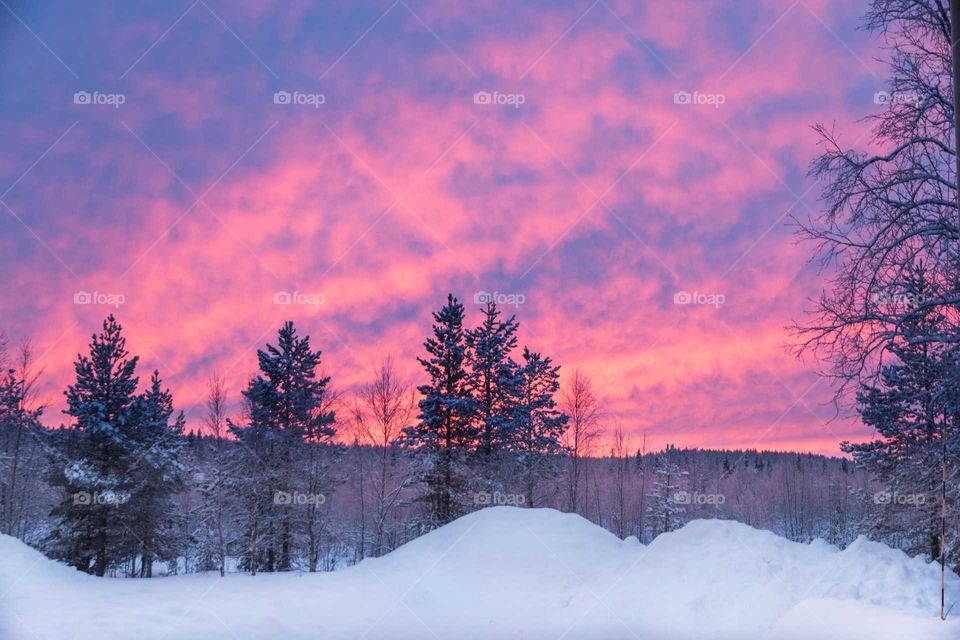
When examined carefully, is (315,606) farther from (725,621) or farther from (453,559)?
(725,621)

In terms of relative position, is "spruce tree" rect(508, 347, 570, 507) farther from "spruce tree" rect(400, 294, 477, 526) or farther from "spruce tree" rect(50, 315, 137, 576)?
"spruce tree" rect(50, 315, 137, 576)

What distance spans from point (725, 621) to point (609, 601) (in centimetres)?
363

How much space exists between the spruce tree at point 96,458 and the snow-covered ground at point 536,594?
7.28 m

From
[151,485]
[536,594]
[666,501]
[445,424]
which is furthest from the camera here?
[666,501]

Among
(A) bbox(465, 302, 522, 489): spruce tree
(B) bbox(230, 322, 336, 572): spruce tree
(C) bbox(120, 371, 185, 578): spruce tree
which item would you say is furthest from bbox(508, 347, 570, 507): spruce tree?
(C) bbox(120, 371, 185, 578): spruce tree

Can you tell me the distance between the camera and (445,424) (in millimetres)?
34812

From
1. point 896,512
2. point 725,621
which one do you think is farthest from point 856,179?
point 896,512

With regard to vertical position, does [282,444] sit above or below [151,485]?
above

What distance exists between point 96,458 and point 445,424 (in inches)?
662

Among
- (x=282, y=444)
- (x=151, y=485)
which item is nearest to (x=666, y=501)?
(x=282, y=444)

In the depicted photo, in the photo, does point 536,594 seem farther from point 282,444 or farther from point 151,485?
point 151,485

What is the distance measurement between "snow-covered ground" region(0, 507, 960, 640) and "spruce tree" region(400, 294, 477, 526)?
30.4 feet

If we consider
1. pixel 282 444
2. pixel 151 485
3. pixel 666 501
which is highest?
pixel 282 444

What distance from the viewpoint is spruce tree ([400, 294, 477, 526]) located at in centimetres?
3350
